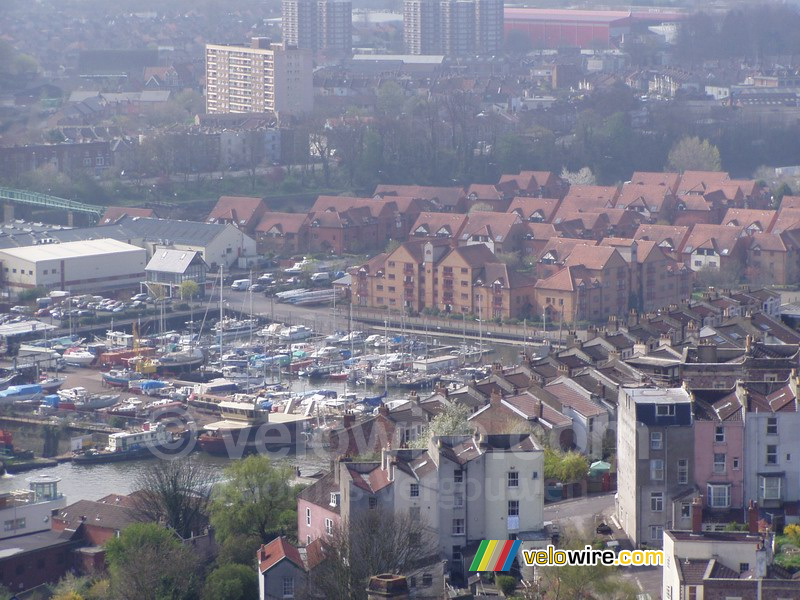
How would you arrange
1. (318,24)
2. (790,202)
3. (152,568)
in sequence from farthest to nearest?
1. (318,24)
2. (790,202)
3. (152,568)

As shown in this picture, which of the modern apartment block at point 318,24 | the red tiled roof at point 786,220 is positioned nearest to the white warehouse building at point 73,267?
the red tiled roof at point 786,220

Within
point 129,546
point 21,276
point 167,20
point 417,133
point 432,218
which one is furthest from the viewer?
point 167,20

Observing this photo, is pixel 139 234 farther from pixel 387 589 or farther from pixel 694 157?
pixel 387 589

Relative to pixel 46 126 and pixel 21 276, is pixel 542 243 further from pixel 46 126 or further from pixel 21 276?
pixel 46 126

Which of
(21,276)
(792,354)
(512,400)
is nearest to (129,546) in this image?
(512,400)

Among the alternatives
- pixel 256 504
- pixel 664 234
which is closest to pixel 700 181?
pixel 664 234

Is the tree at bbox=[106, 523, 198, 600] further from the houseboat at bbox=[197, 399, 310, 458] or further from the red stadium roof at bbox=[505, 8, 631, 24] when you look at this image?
the red stadium roof at bbox=[505, 8, 631, 24]
